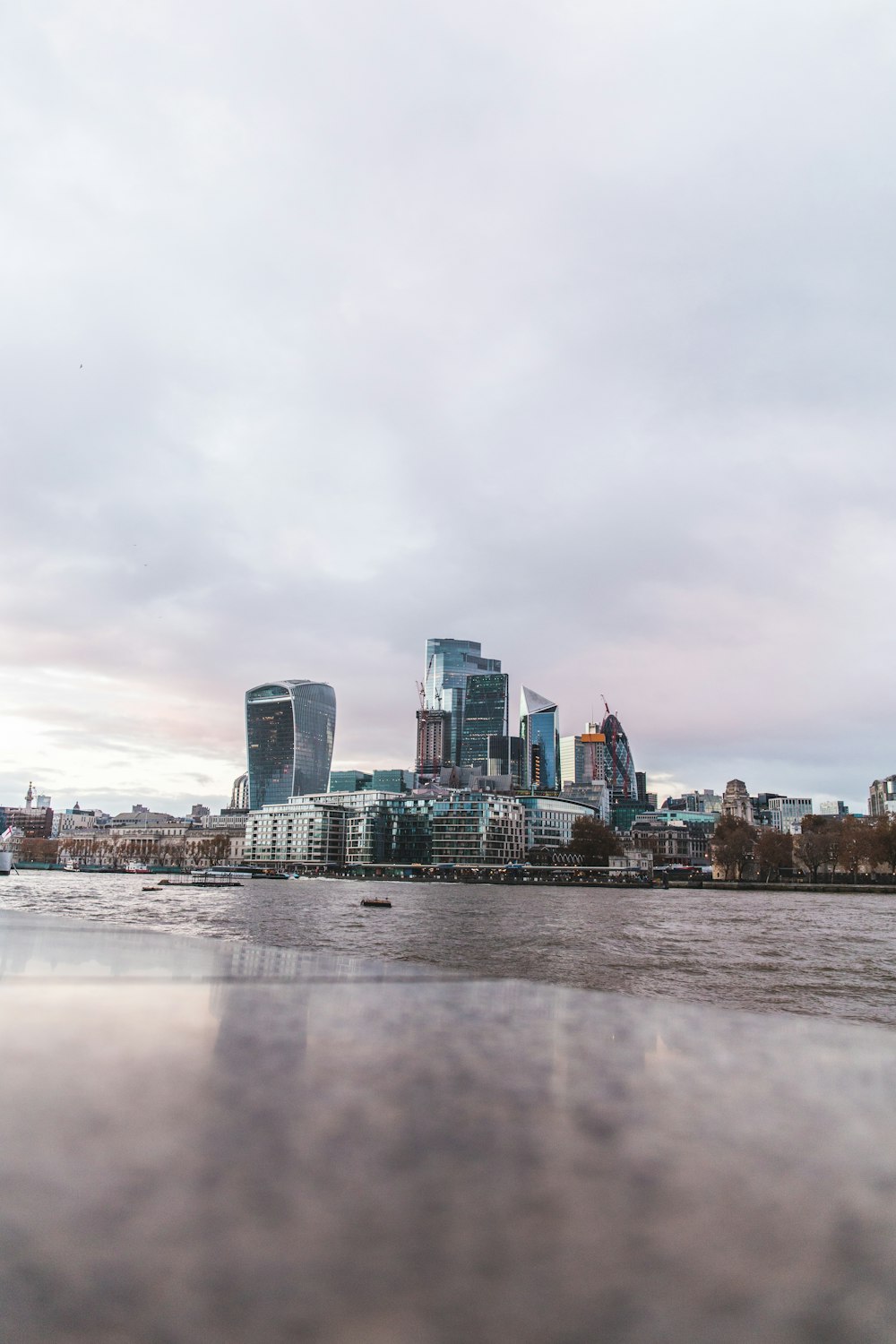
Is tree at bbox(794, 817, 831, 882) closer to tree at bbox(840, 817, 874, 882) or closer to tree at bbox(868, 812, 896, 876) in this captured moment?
tree at bbox(840, 817, 874, 882)

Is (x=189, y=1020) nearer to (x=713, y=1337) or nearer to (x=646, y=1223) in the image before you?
(x=646, y=1223)

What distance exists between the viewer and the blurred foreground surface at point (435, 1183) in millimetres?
2268

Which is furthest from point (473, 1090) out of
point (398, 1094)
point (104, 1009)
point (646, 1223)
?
point (104, 1009)

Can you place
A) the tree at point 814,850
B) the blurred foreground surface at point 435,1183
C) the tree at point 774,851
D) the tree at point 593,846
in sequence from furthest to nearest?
the tree at point 593,846 < the tree at point 774,851 < the tree at point 814,850 < the blurred foreground surface at point 435,1183

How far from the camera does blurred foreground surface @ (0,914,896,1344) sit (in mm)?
2268

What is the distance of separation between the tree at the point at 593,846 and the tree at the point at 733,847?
26.8 meters

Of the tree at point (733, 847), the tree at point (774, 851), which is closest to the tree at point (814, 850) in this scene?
the tree at point (774, 851)

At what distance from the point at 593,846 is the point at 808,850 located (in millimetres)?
52292

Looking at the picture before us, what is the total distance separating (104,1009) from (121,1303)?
422 cm

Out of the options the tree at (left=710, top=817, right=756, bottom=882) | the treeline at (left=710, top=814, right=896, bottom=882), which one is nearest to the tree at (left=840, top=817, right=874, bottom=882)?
the treeline at (left=710, top=814, right=896, bottom=882)

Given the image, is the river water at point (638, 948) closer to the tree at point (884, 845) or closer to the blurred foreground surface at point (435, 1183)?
the blurred foreground surface at point (435, 1183)

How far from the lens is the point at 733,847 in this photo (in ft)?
469

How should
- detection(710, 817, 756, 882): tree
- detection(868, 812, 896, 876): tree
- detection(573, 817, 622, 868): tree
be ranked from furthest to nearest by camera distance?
1. detection(573, 817, 622, 868): tree
2. detection(710, 817, 756, 882): tree
3. detection(868, 812, 896, 876): tree

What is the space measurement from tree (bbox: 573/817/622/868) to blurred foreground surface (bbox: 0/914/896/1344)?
6885 inches
